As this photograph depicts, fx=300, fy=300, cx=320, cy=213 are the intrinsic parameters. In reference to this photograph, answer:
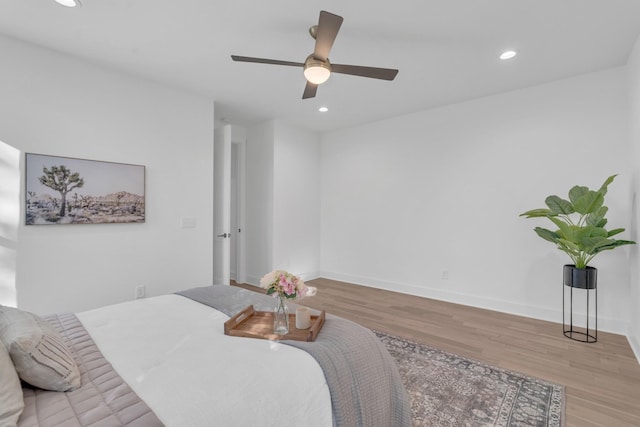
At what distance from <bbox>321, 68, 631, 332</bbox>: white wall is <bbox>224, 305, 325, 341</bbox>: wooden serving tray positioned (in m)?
3.01

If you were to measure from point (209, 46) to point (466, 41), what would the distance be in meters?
2.23

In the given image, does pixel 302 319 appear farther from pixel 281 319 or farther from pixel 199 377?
pixel 199 377

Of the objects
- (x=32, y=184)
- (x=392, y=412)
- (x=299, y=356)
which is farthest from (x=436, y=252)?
(x=32, y=184)

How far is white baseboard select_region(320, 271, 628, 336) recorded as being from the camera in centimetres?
308

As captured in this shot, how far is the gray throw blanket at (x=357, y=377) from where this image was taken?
1270 mm

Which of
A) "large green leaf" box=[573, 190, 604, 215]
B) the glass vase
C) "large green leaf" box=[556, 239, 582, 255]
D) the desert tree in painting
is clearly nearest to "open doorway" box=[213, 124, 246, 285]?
the desert tree in painting

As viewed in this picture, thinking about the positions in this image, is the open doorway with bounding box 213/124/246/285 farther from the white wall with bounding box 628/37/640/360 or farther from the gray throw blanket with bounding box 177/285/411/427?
the white wall with bounding box 628/37/640/360

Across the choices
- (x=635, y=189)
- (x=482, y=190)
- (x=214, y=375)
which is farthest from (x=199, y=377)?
(x=482, y=190)

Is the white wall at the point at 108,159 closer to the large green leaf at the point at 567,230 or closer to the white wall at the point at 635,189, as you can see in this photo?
the large green leaf at the point at 567,230

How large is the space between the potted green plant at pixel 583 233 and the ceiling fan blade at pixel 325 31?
8.44 ft

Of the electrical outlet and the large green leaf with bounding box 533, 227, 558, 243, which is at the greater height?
the large green leaf with bounding box 533, 227, 558, 243

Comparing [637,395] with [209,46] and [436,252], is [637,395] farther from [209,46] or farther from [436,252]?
[209,46]

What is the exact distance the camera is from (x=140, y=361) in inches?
50.9

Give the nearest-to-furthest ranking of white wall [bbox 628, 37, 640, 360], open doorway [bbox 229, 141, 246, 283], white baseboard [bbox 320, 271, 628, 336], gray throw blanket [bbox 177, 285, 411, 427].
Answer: gray throw blanket [bbox 177, 285, 411, 427], white wall [bbox 628, 37, 640, 360], white baseboard [bbox 320, 271, 628, 336], open doorway [bbox 229, 141, 246, 283]
